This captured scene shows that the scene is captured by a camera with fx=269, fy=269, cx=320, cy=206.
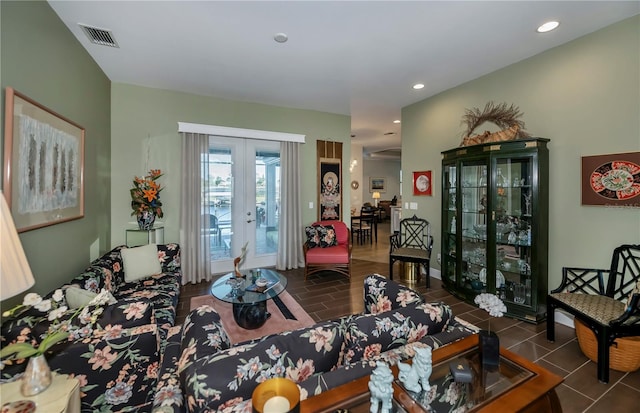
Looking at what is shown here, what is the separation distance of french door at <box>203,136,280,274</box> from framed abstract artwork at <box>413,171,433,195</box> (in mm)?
2563

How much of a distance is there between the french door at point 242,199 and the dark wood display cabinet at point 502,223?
311 cm

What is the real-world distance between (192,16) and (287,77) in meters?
1.50

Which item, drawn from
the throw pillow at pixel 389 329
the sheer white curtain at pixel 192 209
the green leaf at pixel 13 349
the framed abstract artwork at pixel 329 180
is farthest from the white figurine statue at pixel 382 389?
the framed abstract artwork at pixel 329 180

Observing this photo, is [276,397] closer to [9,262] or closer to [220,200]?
[9,262]

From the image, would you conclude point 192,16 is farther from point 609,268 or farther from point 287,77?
point 609,268

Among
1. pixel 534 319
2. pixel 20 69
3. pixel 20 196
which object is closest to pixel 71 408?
pixel 20 196

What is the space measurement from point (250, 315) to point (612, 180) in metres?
3.87

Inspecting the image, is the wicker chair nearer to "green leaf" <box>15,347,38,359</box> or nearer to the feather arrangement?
the feather arrangement

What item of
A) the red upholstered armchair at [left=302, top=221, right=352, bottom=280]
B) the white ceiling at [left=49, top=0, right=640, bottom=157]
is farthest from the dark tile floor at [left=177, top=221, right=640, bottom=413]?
the white ceiling at [left=49, top=0, right=640, bottom=157]

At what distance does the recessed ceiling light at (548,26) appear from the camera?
2.61m

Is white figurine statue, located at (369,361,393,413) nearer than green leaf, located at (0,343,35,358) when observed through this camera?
Yes

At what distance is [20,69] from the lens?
76.2 inches

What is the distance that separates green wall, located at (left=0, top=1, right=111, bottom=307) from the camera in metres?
1.91

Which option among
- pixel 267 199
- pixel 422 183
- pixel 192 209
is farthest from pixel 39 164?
pixel 422 183
